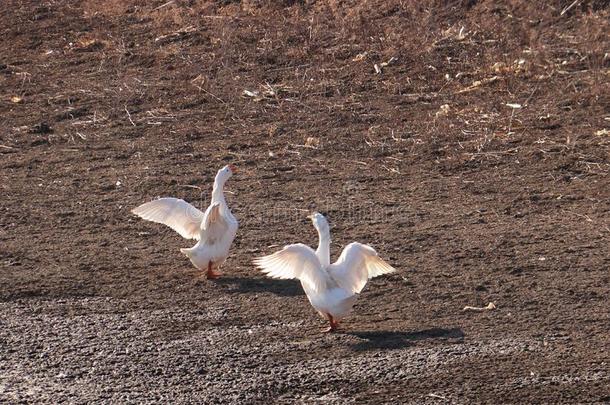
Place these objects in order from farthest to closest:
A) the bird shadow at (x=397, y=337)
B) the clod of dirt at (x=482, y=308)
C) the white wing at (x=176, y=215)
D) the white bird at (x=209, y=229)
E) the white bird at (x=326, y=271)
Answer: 1. the white wing at (x=176, y=215)
2. the white bird at (x=209, y=229)
3. the clod of dirt at (x=482, y=308)
4. the white bird at (x=326, y=271)
5. the bird shadow at (x=397, y=337)

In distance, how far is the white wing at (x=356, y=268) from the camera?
311 inches

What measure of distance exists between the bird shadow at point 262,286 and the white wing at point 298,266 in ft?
2.06

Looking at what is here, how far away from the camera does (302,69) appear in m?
14.1

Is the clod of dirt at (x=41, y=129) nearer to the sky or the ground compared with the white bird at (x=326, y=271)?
nearer to the sky

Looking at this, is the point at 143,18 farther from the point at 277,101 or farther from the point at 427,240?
the point at 427,240

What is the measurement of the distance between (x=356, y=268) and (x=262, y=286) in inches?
38.9

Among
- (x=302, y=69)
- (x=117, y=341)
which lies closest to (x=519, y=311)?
(x=117, y=341)

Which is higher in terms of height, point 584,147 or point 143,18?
point 143,18

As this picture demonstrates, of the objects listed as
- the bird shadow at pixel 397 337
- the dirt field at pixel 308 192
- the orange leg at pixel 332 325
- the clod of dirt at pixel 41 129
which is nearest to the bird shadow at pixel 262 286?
the dirt field at pixel 308 192

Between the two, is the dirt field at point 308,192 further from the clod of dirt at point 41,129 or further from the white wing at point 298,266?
the white wing at point 298,266

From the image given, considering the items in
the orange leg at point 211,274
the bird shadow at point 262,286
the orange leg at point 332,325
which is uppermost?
the orange leg at point 211,274

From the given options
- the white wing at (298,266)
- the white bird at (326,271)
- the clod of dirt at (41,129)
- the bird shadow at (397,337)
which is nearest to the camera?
the bird shadow at (397,337)

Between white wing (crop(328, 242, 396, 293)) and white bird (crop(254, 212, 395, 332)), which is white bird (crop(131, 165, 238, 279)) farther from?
white wing (crop(328, 242, 396, 293))

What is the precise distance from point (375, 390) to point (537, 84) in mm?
6610
